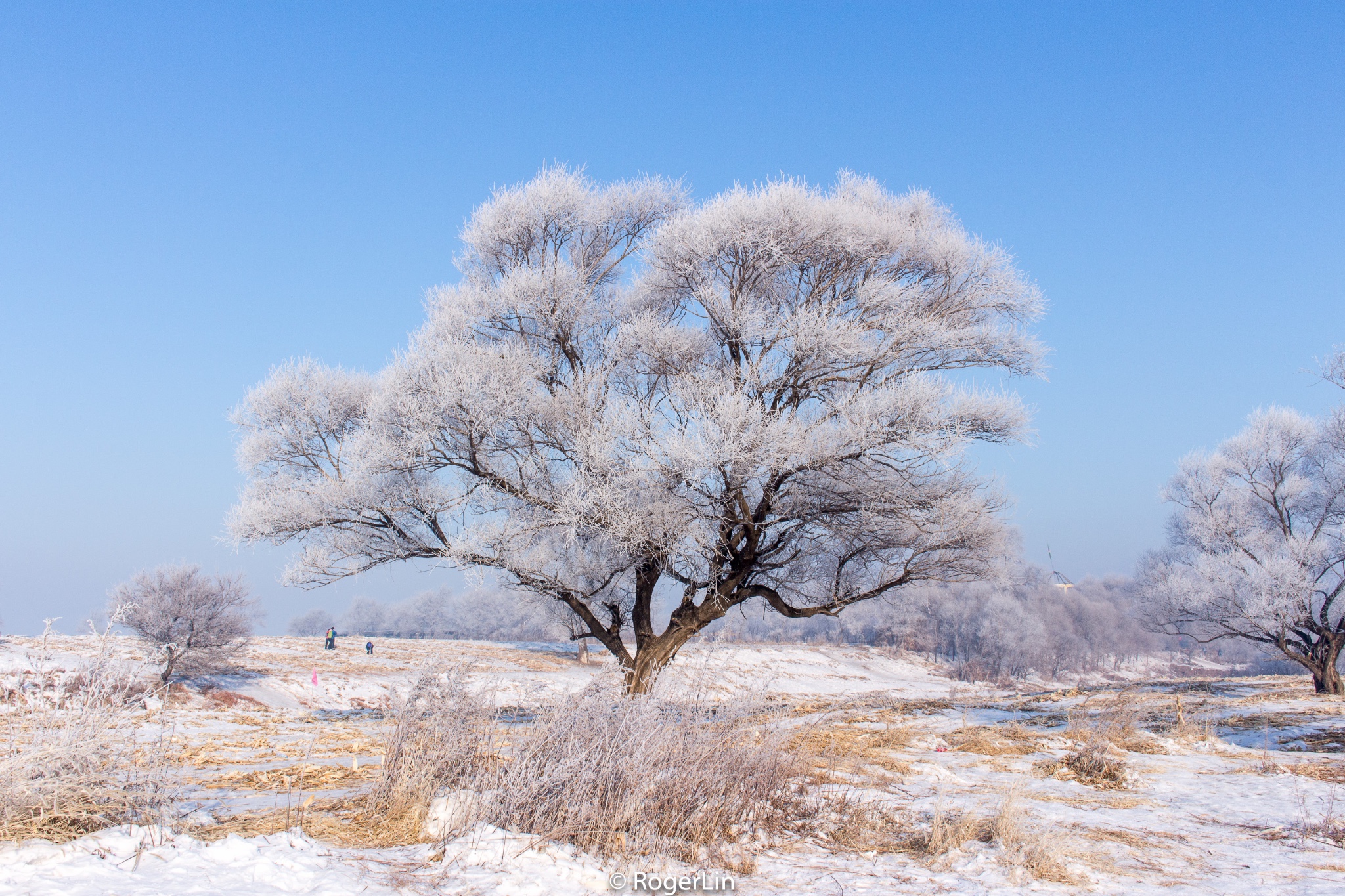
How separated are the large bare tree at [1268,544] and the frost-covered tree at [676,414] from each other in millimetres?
10622

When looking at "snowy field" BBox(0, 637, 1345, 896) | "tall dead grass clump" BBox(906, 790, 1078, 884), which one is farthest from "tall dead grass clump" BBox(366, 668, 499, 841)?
"tall dead grass clump" BBox(906, 790, 1078, 884)

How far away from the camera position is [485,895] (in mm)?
2947

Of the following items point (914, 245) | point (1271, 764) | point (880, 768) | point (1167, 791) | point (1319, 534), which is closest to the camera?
point (1167, 791)

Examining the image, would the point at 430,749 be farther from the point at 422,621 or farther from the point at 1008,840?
the point at 422,621

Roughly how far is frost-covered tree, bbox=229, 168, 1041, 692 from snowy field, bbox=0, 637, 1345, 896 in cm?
308

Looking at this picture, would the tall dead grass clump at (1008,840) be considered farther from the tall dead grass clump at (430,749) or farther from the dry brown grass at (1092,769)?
the tall dead grass clump at (430,749)

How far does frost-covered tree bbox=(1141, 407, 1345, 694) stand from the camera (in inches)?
711

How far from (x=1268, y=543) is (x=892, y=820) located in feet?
67.9

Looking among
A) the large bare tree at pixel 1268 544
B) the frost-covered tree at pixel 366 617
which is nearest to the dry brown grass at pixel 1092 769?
the large bare tree at pixel 1268 544

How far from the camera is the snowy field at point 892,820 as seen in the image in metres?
2.99

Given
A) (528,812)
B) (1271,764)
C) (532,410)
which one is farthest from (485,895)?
(532,410)

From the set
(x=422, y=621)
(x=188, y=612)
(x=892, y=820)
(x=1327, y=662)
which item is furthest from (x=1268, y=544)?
(x=422, y=621)

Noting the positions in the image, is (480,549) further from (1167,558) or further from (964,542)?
(1167,558)

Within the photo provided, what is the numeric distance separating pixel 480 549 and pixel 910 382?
6.23 metres
